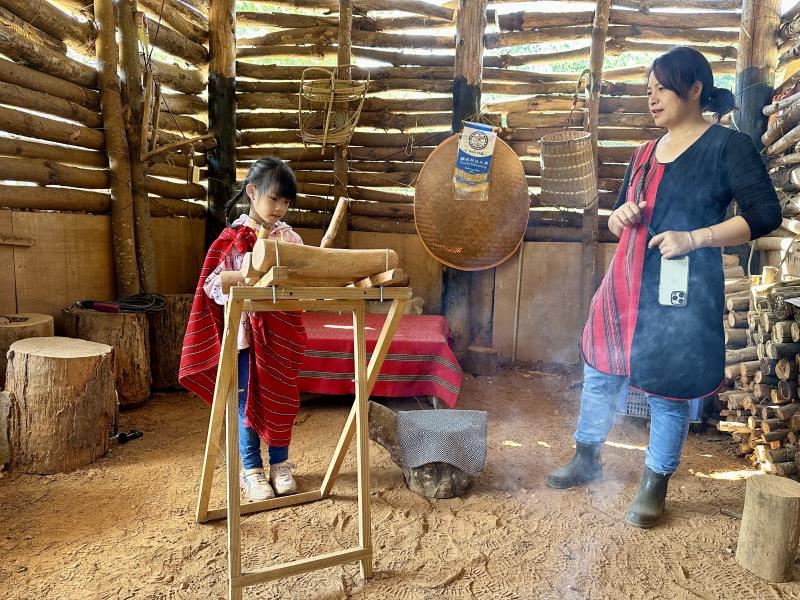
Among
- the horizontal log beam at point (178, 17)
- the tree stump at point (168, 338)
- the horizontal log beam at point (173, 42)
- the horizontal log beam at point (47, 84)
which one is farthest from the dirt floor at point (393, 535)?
the horizontal log beam at point (178, 17)

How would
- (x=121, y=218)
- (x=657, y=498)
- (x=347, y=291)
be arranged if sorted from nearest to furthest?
(x=347, y=291), (x=657, y=498), (x=121, y=218)

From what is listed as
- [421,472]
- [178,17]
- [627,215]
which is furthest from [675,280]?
[178,17]

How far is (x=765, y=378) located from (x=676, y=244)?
1.65m

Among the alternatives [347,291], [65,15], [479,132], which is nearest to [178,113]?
[65,15]

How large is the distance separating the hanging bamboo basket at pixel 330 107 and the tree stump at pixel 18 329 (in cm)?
265

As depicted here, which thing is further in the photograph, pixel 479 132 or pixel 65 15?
pixel 479 132

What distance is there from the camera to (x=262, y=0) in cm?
572

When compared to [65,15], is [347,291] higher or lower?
lower

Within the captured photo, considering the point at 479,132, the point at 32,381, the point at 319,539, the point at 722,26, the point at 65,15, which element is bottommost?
the point at 319,539

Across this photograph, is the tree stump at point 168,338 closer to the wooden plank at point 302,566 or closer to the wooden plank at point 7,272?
the wooden plank at point 7,272

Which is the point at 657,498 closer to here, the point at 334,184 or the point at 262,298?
the point at 262,298

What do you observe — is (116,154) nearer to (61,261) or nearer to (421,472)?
(61,261)

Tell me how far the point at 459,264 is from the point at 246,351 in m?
2.65

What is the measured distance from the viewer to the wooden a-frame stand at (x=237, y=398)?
188 centimetres
